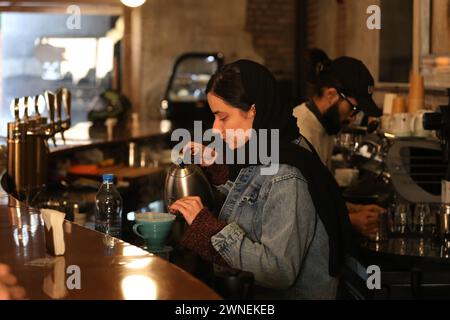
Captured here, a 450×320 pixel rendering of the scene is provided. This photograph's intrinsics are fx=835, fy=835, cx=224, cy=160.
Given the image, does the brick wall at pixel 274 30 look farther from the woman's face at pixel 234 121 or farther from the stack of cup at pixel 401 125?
the woman's face at pixel 234 121

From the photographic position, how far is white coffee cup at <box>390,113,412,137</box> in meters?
4.44

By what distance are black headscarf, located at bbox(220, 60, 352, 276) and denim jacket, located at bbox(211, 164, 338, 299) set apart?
0.03m

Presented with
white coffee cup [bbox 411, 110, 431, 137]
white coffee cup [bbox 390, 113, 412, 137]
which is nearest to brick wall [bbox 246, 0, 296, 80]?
white coffee cup [bbox 390, 113, 412, 137]

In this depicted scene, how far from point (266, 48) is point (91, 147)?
509cm

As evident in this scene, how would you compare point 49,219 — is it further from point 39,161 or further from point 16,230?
point 39,161

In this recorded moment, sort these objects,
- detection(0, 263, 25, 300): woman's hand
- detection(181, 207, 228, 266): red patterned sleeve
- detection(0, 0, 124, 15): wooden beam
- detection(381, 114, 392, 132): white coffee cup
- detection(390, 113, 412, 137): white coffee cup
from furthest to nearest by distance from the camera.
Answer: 1. detection(0, 0, 124, 15): wooden beam
2. detection(381, 114, 392, 132): white coffee cup
3. detection(390, 113, 412, 137): white coffee cup
4. detection(181, 207, 228, 266): red patterned sleeve
5. detection(0, 263, 25, 300): woman's hand

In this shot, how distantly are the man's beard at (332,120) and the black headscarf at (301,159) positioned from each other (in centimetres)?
168

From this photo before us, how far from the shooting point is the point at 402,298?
3139mm

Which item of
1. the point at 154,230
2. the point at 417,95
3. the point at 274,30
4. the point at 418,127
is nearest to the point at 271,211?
the point at 154,230

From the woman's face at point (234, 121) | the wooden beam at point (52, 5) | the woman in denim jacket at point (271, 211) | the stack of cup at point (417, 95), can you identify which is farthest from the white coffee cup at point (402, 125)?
the wooden beam at point (52, 5)

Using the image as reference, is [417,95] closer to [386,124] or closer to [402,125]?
[386,124]

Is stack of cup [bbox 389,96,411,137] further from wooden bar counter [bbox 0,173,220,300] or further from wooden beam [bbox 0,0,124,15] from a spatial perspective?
wooden beam [bbox 0,0,124,15]

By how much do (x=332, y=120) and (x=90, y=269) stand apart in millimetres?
2531

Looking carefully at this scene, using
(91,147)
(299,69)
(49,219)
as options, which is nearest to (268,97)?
(49,219)
